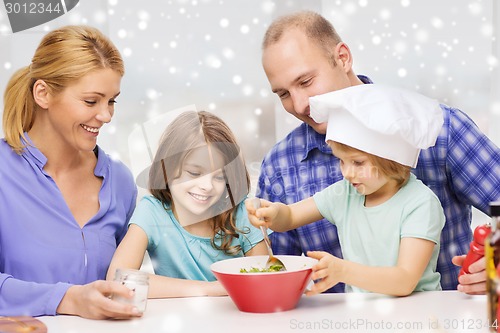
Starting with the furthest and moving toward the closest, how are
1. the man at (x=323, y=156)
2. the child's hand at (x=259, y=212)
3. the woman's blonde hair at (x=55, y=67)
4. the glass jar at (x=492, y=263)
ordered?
the man at (x=323, y=156)
the woman's blonde hair at (x=55, y=67)
the child's hand at (x=259, y=212)
the glass jar at (x=492, y=263)

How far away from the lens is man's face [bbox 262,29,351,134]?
1.66m

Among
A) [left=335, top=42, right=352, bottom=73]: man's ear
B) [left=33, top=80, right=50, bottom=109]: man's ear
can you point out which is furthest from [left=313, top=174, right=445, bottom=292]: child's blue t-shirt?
[left=33, top=80, right=50, bottom=109]: man's ear

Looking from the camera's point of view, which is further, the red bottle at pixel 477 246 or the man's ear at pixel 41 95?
the man's ear at pixel 41 95

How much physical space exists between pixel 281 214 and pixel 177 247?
0.31 metres

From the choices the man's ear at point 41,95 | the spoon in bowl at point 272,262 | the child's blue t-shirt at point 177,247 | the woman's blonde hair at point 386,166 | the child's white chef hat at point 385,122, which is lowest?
the child's blue t-shirt at point 177,247

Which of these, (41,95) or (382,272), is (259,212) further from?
(41,95)

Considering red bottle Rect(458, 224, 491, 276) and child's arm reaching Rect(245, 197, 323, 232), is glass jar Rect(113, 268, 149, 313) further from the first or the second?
red bottle Rect(458, 224, 491, 276)

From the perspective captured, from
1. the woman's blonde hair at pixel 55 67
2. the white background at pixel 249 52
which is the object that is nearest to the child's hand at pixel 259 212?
the woman's blonde hair at pixel 55 67

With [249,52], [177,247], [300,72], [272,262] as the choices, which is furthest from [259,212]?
[249,52]

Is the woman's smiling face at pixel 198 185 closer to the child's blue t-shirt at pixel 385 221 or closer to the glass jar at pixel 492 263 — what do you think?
the child's blue t-shirt at pixel 385 221

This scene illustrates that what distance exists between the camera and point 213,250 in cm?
162

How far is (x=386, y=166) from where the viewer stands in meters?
1.34

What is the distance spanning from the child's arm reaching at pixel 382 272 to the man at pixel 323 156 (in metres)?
0.40

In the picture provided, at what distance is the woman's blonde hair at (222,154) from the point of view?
1.62 metres
